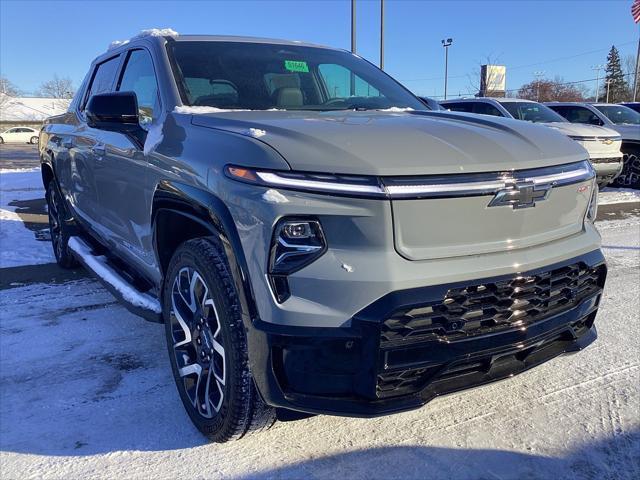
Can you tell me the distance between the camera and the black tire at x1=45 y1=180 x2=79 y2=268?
5.14 m

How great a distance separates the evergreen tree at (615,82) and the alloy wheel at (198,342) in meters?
71.0

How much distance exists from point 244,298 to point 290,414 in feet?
1.68

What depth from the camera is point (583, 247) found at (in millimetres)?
2395

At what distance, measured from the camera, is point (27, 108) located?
64.4 metres

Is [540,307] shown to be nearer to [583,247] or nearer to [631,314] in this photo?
[583,247]

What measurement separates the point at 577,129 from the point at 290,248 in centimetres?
984

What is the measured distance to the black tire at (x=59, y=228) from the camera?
514cm

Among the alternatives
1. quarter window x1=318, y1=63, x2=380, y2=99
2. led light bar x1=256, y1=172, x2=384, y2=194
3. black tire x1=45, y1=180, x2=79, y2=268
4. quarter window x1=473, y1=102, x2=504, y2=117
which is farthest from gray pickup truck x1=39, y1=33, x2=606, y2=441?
quarter window x1=473, y1=102, x2=504, y2=117

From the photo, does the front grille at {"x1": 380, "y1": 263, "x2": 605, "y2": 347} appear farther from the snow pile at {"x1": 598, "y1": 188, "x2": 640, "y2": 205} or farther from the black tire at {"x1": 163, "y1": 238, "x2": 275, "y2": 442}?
the snow pile at {"x1": 598, "y1": 188, "x2": 640, "y2": 205}

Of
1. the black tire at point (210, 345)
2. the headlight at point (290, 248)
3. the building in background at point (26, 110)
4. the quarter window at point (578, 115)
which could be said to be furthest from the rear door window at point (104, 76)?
the building in background at point (26, 110)

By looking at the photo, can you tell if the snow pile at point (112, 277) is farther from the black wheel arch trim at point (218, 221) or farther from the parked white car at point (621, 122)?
the parked white car at point (621, 122)

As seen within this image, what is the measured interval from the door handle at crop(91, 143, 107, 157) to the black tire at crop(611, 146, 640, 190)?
419 inches

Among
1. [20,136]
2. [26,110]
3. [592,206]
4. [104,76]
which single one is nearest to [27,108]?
[26,110]

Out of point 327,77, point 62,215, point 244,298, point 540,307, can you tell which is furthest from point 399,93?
point 62,215
